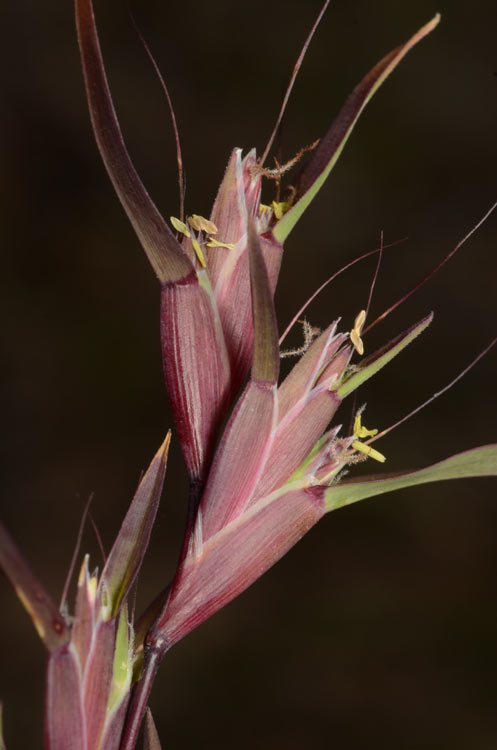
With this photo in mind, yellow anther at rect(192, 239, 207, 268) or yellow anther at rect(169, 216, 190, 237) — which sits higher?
yellow anther at rect(169, 216, 190, 237)

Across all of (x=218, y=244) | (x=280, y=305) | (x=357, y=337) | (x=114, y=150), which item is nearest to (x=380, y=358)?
(x=357, y=337)

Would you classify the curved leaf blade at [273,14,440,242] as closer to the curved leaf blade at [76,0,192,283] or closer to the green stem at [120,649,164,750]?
the curved leaf blade at [76,0,192,283]

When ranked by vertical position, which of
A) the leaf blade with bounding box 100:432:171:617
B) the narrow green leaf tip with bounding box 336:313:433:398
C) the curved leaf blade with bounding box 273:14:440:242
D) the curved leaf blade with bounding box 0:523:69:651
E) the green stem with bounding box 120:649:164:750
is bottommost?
the green stem with bounding box 120:649:164:750

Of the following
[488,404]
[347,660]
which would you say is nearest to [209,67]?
[488,404]

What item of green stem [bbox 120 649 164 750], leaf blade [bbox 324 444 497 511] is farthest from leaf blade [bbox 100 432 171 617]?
leaf blade [bbox 324 444 497 511]

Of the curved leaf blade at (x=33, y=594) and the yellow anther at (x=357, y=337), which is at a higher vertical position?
the yellow anther at (x=357, y=337)

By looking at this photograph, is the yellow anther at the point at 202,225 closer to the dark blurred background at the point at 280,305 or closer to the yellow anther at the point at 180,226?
the yellow anther at the point at 180,226

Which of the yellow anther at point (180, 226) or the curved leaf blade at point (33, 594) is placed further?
the yellow anther at point (180, 226)

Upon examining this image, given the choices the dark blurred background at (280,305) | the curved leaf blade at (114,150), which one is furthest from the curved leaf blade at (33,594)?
the dark blurred background at (280,305)
